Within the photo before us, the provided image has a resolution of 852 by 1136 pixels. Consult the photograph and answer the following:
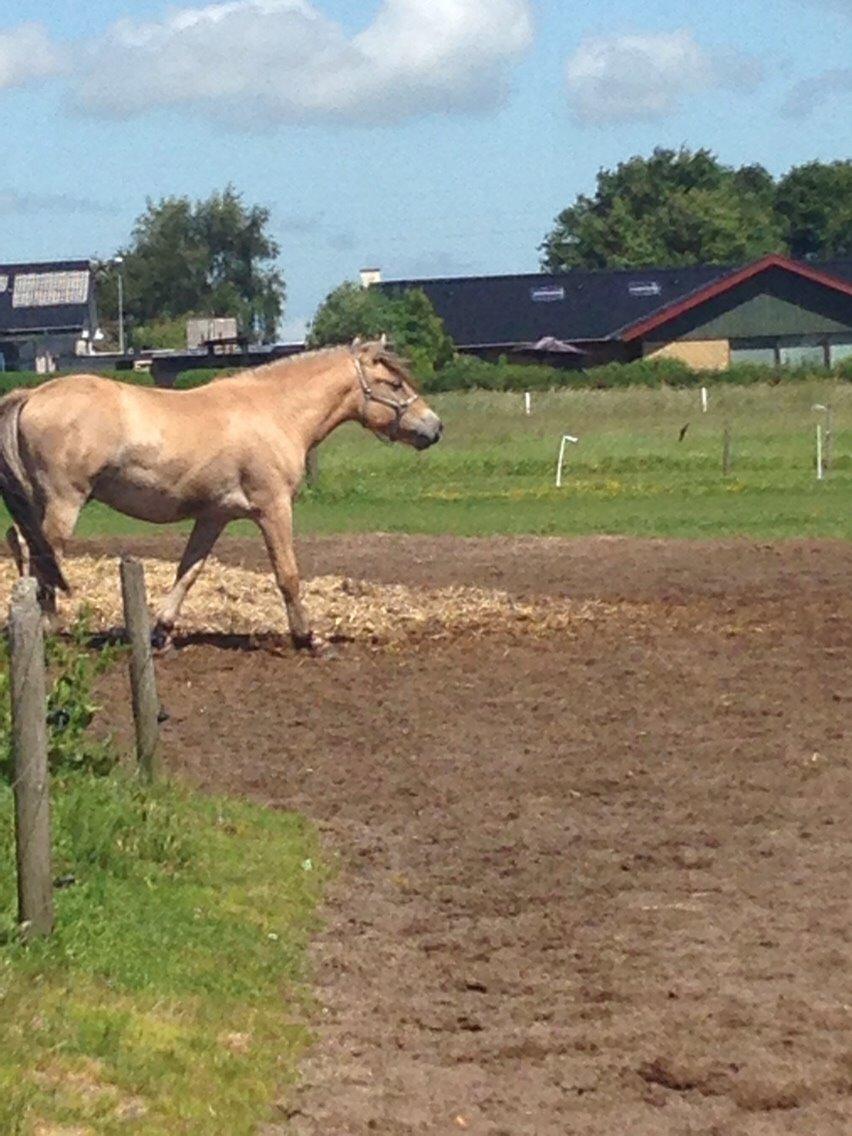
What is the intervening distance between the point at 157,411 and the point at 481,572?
6.11m

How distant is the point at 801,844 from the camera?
9.19 m

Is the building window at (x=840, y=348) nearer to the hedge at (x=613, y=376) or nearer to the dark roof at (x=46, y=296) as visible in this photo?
the hedge at (x=613, y=376)

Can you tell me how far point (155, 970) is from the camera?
269 inches

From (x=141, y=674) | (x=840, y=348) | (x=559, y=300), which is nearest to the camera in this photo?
(x=141, y=674)

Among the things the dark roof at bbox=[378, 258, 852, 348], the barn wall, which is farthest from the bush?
the dark roof at bbox=[378, 258, 852, 348]

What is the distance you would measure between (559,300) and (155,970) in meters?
65.9

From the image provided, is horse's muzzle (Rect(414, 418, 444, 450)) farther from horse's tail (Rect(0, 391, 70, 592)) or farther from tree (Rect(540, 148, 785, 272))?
tree (Rect(540, 148, 785, 272))

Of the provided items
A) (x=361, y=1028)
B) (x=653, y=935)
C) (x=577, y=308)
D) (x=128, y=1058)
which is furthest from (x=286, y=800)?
(x=577, y=308)

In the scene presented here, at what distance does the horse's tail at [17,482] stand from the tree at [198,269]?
321ft

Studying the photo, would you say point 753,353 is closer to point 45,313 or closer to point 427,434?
point 45,313

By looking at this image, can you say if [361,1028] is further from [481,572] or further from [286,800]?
[481,572]

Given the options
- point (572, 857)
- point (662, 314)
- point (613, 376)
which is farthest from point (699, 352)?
point (572, 857)

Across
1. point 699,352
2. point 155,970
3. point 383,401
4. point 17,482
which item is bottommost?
point 155,970

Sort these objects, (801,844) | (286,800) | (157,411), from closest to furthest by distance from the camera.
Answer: (801,844) < (286,800) < (157,411)
